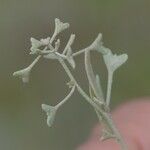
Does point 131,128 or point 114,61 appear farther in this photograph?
point 131,128

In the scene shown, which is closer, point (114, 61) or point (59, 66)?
point (114, 61)

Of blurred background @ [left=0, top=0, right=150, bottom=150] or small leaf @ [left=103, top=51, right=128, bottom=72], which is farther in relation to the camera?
blurred background @ [left=0, top=0, right=150, bottom=150]

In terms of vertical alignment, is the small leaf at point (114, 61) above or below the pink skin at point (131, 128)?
above

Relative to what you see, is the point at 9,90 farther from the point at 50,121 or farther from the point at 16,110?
the point at 50,121

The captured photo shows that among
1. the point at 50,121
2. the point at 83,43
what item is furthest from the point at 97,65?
the point at 50,121

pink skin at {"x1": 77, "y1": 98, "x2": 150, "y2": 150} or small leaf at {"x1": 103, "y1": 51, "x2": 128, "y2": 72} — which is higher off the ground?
small leaf at {"x1": 103, "y1": 51, "x2": 128, "y2": 72}

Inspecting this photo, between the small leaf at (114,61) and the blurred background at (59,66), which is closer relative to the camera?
the small leaf at (114,61)
